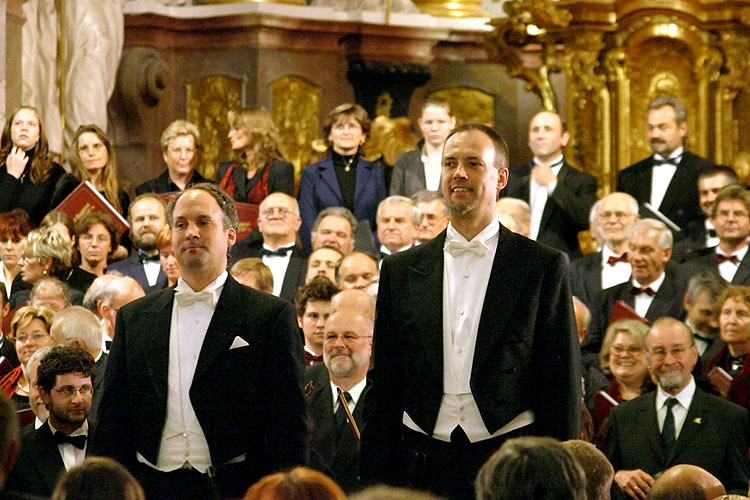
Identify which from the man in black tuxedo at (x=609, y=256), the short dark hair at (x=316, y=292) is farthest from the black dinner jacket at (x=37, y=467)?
the man in black tuxedo at (x=609, y=256)

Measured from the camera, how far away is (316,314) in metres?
6.97

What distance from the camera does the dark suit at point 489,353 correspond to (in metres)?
4.36

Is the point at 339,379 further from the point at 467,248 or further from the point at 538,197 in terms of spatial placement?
the point at 538,197

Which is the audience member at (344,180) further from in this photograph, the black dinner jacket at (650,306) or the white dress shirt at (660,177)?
the black dinner jacket at (650,306)

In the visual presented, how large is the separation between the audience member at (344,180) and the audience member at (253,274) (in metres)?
1.97

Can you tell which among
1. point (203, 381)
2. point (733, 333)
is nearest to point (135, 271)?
point (733, 333)

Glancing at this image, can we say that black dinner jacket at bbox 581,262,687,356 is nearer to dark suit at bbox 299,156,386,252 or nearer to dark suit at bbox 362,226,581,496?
dark suit at bbox 299,156,386,252

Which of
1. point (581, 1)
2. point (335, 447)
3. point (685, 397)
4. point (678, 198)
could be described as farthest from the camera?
point (581, 1)

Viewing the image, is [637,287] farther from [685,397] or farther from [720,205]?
[685,397]

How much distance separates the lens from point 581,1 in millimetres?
10992

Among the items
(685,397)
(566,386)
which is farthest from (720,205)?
(566,386)

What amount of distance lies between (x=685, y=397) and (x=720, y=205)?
6.40 feet

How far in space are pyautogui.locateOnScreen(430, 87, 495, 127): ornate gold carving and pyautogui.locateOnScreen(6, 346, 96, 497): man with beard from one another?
7.36 metres

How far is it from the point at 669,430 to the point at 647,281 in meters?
1.68
